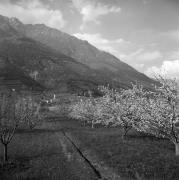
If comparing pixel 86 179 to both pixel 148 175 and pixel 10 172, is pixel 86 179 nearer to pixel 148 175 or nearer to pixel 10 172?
pixel 148 175

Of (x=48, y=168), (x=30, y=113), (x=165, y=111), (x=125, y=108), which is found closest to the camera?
(x=48, y=168)

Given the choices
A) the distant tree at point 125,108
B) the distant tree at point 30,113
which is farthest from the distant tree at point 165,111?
the distant tree at point 30,113

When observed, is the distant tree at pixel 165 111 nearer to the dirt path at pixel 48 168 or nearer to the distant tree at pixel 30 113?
the dirt path at pixel 48 168

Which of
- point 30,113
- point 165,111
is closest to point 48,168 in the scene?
point 165,111

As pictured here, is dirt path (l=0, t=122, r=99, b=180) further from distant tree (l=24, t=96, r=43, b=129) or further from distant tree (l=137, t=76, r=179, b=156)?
distant tree (l=137, t=76, r=179, b=156)

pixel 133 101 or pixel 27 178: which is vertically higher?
pixel 133 101

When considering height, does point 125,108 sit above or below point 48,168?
above

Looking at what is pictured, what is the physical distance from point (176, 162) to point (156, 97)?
12.2 metres

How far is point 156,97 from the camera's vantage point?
3953 cm

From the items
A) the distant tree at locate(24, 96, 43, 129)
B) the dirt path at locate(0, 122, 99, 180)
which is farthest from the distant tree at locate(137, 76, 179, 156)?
the distant tree at locate(24, 96, 43, 129)

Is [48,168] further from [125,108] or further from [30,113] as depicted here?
[125,108]

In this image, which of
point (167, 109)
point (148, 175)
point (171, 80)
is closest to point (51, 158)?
point (148, 175)

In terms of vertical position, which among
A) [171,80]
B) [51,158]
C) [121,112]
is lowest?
[51,158]

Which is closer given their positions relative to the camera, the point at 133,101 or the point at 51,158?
the point at 51,158
